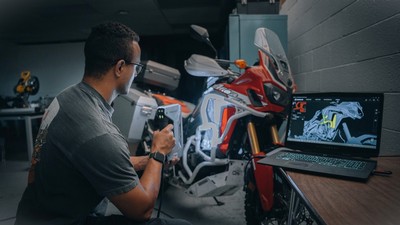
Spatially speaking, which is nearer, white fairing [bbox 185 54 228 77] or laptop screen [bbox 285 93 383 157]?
laptop screen [bbox 285 93 383 157]

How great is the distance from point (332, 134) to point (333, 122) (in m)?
0.05

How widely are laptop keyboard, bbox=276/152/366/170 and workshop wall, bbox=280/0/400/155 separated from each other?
443mm

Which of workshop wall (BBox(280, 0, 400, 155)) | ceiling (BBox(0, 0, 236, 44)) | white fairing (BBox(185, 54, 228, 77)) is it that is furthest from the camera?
ceiling (BBox(0, 0, 236, 44))

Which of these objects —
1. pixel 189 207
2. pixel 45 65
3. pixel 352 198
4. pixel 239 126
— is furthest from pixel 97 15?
pixel 352 198

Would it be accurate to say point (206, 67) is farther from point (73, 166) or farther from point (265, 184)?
point (73, 166)

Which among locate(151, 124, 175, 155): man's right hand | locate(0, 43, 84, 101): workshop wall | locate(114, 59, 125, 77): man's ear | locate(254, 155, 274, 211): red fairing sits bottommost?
locate(254, 155, 274, 211): red fairing

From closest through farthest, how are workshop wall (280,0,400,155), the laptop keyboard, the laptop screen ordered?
the laptop keyboard → the laptop screen → workshop wall (280,0,400,155)

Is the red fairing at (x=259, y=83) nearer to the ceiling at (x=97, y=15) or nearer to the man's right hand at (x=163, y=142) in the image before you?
the man's right hand at (x=163, y=142)

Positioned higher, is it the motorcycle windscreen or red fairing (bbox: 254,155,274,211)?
the motorcycle windscreen

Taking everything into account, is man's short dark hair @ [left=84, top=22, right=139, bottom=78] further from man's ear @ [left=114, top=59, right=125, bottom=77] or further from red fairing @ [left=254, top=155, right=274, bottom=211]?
red fairing @ [left=254, top=155, right=274, bottom=211]

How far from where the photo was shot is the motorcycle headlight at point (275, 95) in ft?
5.34

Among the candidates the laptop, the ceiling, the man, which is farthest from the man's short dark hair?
the ceiling

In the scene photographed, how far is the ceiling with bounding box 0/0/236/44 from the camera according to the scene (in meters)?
4.29

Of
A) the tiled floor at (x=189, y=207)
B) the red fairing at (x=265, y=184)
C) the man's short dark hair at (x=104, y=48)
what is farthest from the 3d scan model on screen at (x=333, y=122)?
the tiled floor at (x=189, y=207)
